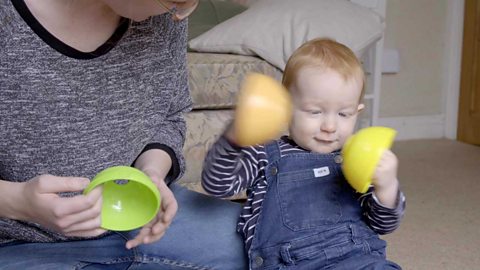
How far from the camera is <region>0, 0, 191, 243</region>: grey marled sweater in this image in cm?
80

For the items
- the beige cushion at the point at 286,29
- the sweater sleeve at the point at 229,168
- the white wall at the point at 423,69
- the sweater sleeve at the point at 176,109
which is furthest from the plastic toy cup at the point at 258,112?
the white wall at the point at 423,69

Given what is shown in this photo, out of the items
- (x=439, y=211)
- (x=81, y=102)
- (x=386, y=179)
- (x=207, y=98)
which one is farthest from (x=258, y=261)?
(x=439, y=211)

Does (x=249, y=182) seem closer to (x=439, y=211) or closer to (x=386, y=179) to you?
(x=386, y=179)

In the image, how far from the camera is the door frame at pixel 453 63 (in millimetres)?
3029

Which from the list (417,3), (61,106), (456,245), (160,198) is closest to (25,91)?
(61,106)

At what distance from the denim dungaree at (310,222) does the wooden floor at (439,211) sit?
20.4 inches

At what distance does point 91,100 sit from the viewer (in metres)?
0.86

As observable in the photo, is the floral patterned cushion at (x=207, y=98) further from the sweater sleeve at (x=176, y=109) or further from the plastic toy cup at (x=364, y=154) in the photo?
the plastic toy cup at (x=364, y=154)

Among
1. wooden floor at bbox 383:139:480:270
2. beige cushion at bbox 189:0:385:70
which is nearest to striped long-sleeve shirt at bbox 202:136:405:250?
wooden floor at bbox 383:139:480:270

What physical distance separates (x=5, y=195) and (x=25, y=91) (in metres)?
0.13

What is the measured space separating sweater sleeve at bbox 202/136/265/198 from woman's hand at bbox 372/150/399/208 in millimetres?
182

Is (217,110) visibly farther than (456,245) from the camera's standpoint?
Yes

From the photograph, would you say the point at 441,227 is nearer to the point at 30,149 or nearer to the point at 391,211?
the point at 391,211

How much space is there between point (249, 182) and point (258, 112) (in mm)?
208
